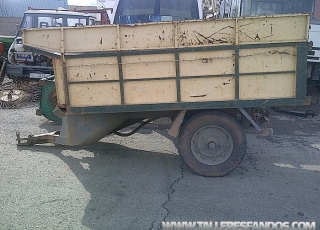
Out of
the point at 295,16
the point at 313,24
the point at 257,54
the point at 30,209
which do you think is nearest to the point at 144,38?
the point at 257,54

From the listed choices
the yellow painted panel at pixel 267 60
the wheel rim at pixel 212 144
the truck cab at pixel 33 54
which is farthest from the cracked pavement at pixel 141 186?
the truck cab at pixel 33 54

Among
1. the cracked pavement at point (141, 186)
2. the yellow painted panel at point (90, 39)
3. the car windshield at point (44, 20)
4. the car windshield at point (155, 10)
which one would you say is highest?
the car windshield at point (44, 20)

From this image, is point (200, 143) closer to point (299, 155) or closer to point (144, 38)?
point (144, 38)

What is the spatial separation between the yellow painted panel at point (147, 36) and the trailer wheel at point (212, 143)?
109 centimetres

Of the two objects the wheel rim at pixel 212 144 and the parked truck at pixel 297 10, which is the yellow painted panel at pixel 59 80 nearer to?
the wheel rim at pixel 212 144

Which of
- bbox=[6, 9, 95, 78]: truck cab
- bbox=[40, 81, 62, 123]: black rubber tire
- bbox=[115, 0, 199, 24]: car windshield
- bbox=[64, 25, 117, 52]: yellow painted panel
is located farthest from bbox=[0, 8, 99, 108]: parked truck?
bbox=[64, 25, 117, 52]: yellow painted panel

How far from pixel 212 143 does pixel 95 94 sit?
170cm

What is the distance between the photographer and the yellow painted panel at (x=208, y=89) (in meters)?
3.92

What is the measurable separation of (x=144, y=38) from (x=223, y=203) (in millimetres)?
2198

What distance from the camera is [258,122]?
14.9 ft

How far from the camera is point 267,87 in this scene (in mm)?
3922

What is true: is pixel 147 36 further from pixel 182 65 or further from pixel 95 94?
pixel 95 94

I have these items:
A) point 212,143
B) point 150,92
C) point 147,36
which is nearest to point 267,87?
point 212,143

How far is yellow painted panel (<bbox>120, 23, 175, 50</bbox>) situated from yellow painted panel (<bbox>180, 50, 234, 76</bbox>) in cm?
28
